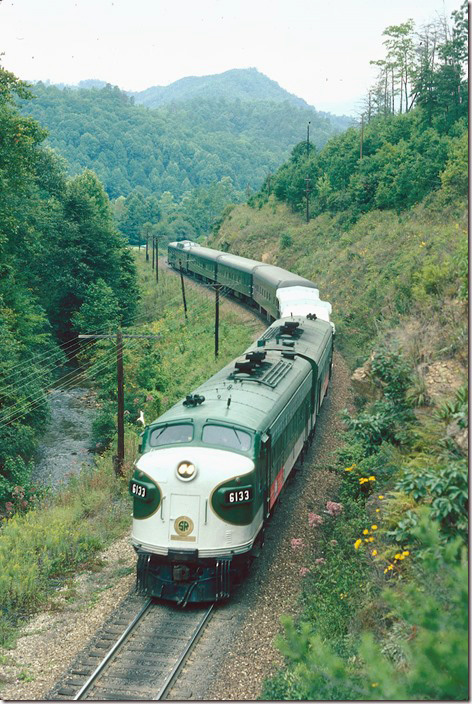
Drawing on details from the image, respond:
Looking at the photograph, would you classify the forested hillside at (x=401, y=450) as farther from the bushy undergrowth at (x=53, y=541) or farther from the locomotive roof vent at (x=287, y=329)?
the bushy undergrowth at (x=53, y=541)

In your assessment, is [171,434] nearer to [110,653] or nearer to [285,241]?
[110,653]

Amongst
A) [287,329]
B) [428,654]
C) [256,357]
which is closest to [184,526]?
[256,357]

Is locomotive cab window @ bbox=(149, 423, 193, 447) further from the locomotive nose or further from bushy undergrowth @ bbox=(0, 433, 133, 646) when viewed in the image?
bushy undergrowth @ bbox=(0, 433, 133, 646)

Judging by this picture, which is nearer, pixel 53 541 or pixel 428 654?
pixel 428 654

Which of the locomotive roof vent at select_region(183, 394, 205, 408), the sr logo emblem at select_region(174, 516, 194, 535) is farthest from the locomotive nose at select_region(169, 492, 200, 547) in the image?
the locomotive roof vent at select_region(183, 394, 205, 408)

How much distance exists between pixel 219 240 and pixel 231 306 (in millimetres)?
38036

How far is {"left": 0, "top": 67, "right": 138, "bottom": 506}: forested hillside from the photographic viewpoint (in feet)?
91.6

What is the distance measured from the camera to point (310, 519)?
54.4 ft

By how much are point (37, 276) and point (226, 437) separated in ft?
108

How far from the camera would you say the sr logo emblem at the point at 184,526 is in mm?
12711

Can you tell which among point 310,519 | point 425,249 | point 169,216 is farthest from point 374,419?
point 169,216

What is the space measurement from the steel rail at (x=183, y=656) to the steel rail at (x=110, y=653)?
1099 mm

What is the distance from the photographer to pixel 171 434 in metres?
13.7

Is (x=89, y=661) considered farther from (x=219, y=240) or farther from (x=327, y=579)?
(x=219, y=240)
